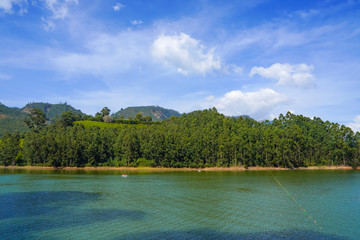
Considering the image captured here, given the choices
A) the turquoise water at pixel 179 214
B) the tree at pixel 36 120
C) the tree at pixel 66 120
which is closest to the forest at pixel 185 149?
the tree at pixel 66 120

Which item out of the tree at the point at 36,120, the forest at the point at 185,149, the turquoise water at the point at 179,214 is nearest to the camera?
the turquoise water at the point at 179,214

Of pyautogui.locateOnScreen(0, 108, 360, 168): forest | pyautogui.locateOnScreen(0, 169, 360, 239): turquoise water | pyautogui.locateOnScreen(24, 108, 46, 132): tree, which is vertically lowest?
pyautogui.locateOnScreen(0, 169, 360, 239): turquoise water

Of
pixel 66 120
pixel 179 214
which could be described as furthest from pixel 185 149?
pixel 66 120

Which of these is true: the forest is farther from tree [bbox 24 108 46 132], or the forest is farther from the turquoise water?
the turquoise water

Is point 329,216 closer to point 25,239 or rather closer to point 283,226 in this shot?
point 283,226

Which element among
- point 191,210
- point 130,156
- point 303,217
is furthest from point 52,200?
point 130,156

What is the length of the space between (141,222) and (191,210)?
8.68 metres

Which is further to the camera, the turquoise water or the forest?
the forest

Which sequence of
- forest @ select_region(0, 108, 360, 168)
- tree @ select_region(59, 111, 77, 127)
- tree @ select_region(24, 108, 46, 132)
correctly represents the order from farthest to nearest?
tree @ select_region(24, 108, 46, 132), tree @ select_region(59, 111, 77, 127), forest @ select_region(0, 108, 360, 168)

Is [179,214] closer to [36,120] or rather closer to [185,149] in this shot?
[185,149]

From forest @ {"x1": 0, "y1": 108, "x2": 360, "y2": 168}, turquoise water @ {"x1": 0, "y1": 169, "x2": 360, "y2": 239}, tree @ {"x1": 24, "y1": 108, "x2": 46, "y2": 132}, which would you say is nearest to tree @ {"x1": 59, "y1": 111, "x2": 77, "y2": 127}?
tree @ {"x1": 24, "y1": 108, "x2": 46, "y2": 132}

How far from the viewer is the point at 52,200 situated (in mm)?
43031

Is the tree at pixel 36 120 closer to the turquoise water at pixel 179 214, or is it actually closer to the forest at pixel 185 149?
the forest at pixel 185 149

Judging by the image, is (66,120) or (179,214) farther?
(66,120)
